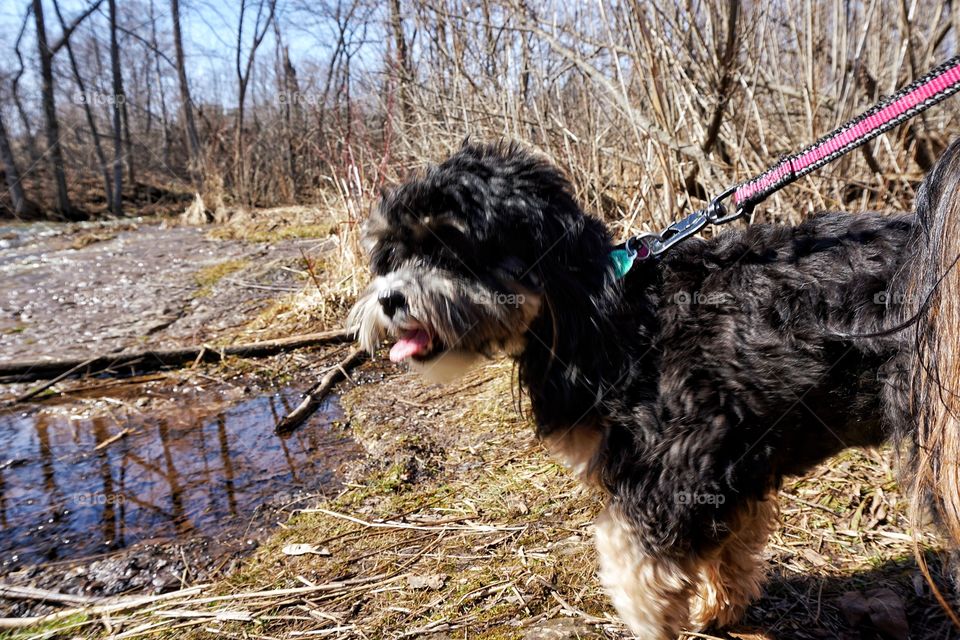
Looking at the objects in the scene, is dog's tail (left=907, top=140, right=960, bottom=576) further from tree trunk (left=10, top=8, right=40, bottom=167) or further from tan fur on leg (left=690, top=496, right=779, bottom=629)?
tree trunk (left=10, top=8, right=40, bottom=167)

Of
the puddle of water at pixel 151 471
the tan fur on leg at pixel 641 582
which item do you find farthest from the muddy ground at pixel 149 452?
the tan fur on leg at pixel 641 582

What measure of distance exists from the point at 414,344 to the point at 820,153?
5.01ft

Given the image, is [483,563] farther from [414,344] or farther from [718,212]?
[718,212]

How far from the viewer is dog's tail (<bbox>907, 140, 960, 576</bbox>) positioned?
156cm

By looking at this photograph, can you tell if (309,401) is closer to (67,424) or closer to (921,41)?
(67,424)

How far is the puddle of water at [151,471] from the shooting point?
3363 millimetres

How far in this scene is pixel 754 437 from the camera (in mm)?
2049

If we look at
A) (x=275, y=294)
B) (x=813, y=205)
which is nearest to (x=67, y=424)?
(x=275, y=294)

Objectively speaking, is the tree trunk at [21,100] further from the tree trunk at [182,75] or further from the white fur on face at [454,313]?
the white fur on face at [454,313]

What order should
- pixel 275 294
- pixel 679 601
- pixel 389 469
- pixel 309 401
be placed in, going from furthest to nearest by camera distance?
pixel 275 294 → pixel 309 401 → pixel 389 469 → pixel 679 601

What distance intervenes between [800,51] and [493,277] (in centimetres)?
349

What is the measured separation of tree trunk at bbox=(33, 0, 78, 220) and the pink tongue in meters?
22.4

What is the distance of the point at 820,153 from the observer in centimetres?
211

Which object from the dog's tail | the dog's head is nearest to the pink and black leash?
the dog's head
